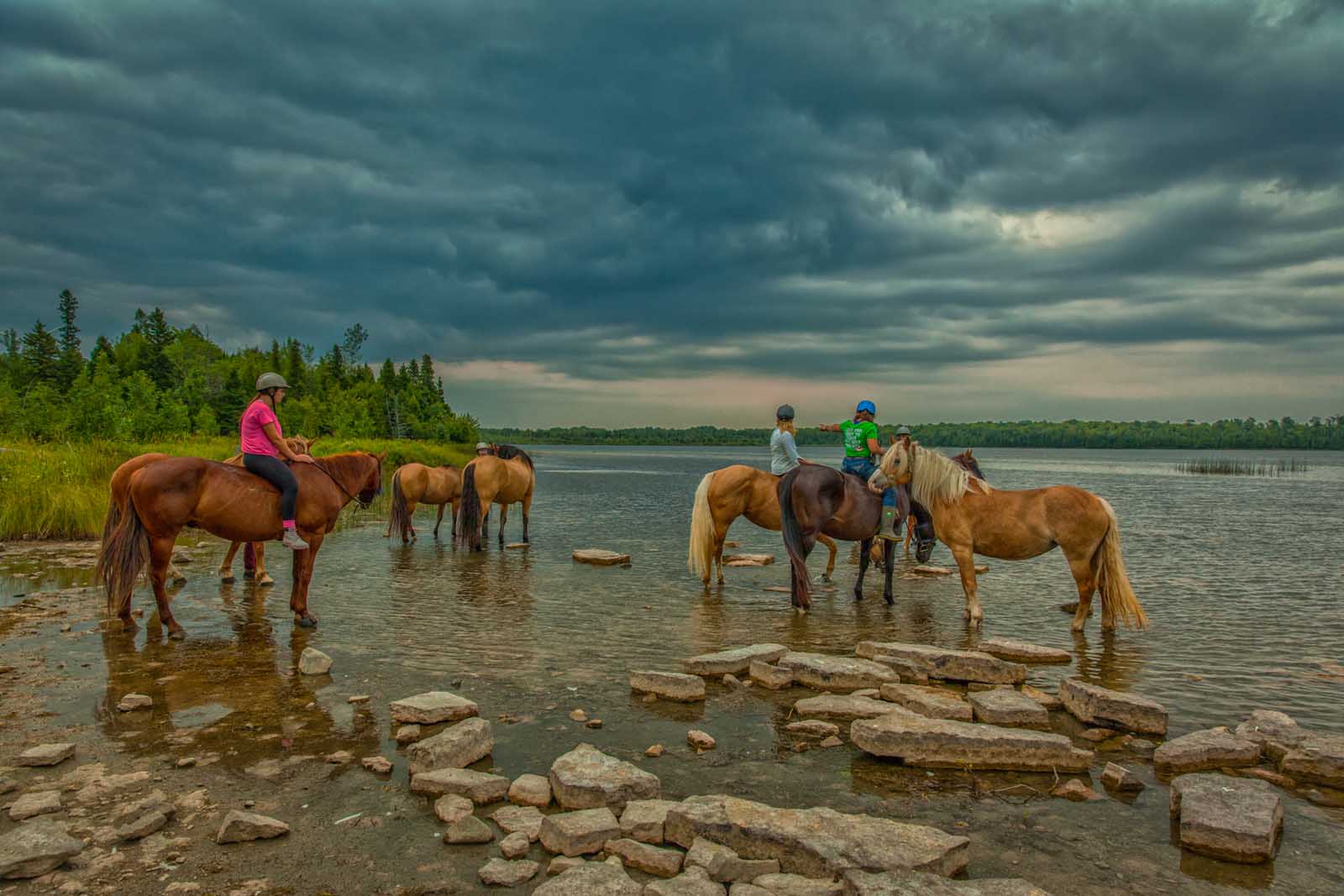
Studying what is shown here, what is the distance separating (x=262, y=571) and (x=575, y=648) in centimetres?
675

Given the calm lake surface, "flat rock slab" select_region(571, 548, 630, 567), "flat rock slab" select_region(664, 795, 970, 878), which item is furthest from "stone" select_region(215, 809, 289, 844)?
"flat rock slab" select_region(571, 548, 630, 567)

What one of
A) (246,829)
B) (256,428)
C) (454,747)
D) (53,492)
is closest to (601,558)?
(256,428)

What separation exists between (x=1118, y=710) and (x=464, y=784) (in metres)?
5.15

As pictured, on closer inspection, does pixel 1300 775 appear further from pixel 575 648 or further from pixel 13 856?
pixel 13 856

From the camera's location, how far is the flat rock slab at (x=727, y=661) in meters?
7.18

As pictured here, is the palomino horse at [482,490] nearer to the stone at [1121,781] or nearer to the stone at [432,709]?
the stone at [432,709]

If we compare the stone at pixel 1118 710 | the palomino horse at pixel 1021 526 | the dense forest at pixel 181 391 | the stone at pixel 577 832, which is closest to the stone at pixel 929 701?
the stone at pixel 1118 710

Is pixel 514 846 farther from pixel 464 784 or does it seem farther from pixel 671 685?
pixel 671 685

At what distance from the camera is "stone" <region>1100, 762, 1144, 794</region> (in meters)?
4.82

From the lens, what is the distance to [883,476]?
36.0 ft

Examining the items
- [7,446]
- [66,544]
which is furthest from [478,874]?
[7,446]

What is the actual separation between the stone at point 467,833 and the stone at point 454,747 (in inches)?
28.9

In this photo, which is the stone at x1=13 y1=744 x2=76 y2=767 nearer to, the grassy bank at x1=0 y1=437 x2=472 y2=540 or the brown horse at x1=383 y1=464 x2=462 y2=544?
the brown horse at x1=383 y1=464 x2=462 y2=544

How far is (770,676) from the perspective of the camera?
6926 millimetres
